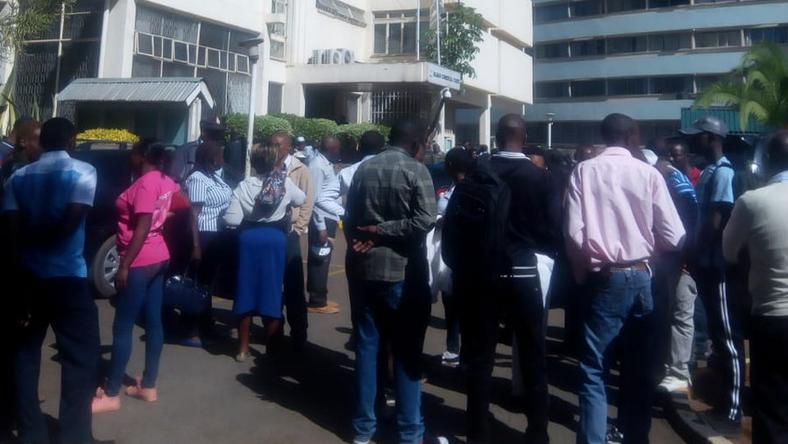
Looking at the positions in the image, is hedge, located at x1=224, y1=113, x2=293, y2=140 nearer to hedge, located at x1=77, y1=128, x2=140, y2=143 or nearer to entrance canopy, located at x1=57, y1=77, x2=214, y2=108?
entrance canopy, located at x1=57, y1=77, x2=214, y2=108

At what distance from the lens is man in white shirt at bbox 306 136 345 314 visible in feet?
28.0

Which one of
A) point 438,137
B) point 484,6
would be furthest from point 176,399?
point 484,6

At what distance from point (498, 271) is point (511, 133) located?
0.90 meters

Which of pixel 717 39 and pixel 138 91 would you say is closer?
pixel 138 91

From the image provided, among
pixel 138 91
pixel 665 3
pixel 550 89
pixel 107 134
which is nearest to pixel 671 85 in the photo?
pixel 665 3

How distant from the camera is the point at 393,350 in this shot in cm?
532

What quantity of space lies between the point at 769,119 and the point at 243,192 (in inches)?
960

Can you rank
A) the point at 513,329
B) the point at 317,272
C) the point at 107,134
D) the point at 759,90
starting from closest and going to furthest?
the point at 513,329, the point at 317,272, the point at 107,134, the point at 759,90

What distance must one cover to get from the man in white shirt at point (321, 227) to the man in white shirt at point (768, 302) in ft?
15.8

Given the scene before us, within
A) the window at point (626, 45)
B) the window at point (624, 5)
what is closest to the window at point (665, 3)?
the window at point (624, 5)

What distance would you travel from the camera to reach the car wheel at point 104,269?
364 inches

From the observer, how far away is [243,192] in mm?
6828

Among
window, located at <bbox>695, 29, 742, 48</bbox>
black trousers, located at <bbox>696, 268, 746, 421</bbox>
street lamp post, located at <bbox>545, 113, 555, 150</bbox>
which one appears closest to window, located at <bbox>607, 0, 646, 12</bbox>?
window, located at <bbox>695, 29, 742, 48</bbox>

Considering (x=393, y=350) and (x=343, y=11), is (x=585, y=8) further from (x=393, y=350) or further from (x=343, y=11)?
(x=393, y=350)
